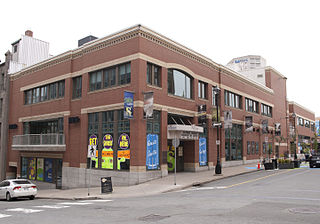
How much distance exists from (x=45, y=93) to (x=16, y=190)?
15813 mm

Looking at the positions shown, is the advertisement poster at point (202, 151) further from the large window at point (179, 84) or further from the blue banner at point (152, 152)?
the blue banner at point (152, 152)

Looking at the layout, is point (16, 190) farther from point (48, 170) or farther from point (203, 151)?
point (203, 151)

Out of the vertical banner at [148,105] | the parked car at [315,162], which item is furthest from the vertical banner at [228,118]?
the vertical banner at [148,105]

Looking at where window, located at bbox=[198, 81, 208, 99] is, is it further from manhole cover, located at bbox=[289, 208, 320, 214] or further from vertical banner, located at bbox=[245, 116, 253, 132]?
manhole cover, located at bbox=[289, 208, 320, 214]

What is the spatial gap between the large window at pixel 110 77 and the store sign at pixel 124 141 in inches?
168

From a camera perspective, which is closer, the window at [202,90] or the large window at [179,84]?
the large window at [179,84]

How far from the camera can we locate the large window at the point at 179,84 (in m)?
26.4

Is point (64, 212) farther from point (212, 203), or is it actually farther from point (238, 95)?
point (238, 95)

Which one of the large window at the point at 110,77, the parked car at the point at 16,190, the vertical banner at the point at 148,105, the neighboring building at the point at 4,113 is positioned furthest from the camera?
the neighboring building at the point at 4,113

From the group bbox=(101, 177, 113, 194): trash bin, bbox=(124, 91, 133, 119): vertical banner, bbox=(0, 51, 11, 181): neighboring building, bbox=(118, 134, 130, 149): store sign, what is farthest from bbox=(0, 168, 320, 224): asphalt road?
bbox=(0, 51, 11, 181): neighboring building

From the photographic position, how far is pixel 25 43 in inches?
1563

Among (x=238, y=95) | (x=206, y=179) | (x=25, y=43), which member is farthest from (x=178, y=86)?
(x=25, y=43)

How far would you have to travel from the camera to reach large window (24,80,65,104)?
103ft

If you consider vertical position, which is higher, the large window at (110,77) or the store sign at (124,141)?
the large window at (110,77)
